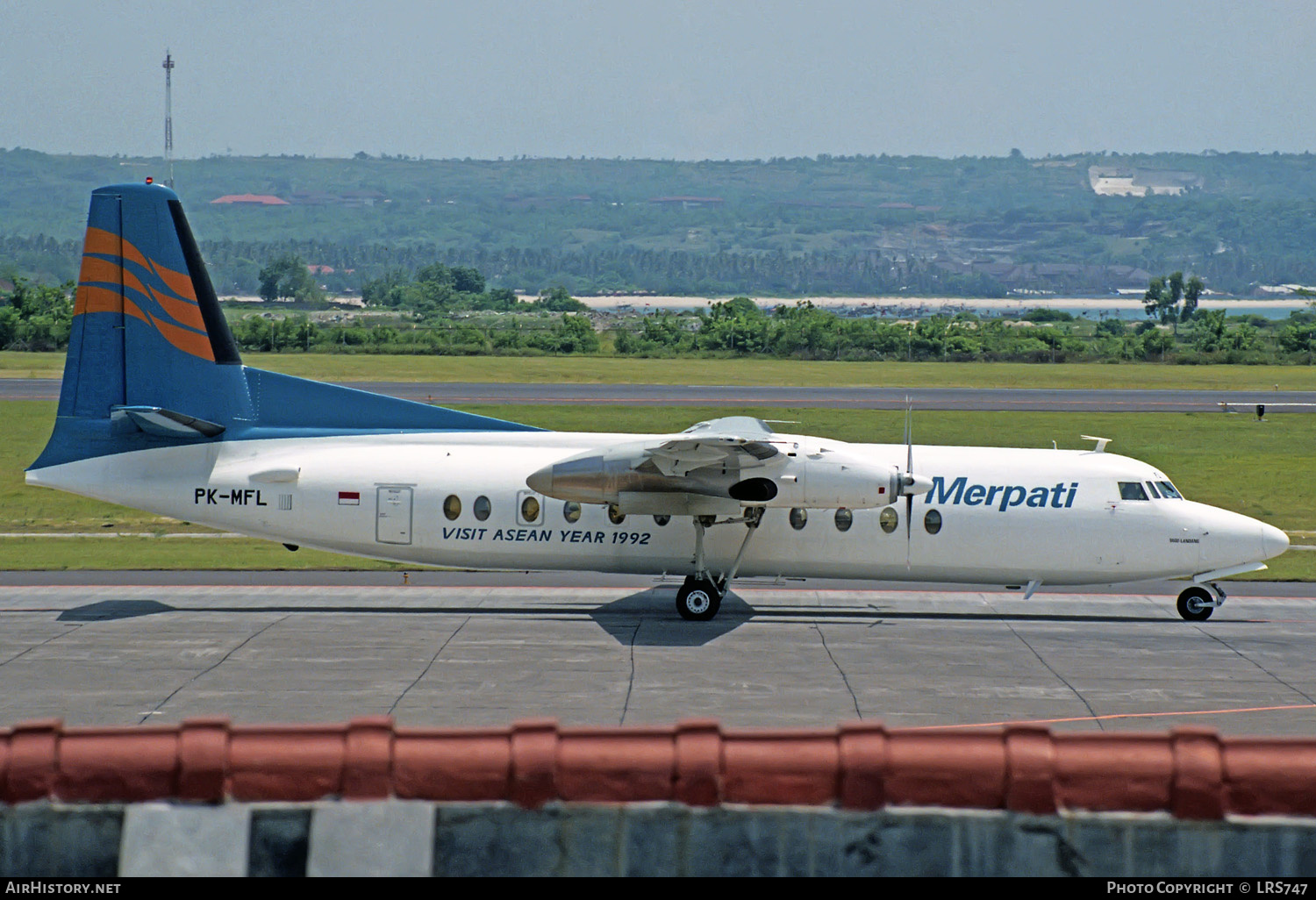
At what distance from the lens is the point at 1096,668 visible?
61.9ft

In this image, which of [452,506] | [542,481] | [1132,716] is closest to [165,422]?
[452,506]

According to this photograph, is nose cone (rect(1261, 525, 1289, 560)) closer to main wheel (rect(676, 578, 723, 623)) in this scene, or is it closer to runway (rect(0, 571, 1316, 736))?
runway (rect(0, 571, 1316, 736))

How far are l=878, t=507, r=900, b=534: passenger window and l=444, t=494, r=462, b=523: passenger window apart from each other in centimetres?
709

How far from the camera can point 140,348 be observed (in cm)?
2253

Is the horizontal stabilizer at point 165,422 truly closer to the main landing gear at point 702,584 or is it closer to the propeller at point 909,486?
the main landing gear at point 702,584

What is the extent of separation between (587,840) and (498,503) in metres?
14.2

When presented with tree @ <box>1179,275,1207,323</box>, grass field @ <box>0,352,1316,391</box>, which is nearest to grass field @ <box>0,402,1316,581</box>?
grass field @ <box>0,352,1316,391</box>

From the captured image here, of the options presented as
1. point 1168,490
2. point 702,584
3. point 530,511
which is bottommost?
point 702,584

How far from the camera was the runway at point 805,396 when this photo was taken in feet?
178

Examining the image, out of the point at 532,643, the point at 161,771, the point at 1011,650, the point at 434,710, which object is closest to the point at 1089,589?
the point at 1011,650

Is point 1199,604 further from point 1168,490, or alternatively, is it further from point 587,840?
point 587,840

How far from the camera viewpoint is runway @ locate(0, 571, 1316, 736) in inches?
645

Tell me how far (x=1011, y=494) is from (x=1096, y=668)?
4136 millimetres

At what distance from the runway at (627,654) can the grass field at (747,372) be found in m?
39.8
